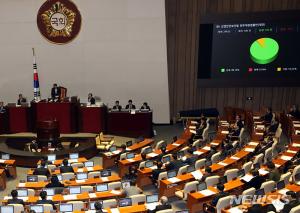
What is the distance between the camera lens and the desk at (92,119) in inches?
806

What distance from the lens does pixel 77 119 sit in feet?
67.7

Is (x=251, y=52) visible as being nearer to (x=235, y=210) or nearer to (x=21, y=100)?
(x=21, y=100)

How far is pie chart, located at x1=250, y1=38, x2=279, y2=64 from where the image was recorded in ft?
71.9

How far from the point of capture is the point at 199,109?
23.7 m

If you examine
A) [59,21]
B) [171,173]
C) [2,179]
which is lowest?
[2,179]

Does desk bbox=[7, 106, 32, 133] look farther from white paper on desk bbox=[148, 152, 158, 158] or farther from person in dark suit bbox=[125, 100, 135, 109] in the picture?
white paper on desk bbox=[148, 152, 158, 158]

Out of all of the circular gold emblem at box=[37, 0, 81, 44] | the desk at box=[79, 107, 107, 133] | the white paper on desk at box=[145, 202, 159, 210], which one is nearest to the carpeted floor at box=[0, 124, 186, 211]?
the desk at box=[79, 107, 107, 133]

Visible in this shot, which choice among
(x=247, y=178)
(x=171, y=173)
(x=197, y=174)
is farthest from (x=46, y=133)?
(x=247, y=178)

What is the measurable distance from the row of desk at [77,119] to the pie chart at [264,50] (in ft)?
22.4

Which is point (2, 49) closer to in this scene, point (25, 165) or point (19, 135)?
point (19, 135)

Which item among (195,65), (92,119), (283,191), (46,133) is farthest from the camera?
(195,65)

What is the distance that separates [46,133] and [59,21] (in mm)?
6592

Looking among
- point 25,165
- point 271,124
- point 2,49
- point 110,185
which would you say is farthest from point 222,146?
point 2,49

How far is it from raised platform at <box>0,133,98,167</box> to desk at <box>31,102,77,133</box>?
815 mm
